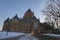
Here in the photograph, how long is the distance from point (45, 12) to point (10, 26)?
128 meters

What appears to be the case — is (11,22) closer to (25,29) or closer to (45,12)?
(25,29)

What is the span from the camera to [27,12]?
172875mm

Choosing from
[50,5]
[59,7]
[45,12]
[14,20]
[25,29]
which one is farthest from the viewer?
[14,20]

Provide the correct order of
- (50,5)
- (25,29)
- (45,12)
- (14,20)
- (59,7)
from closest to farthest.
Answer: (59,7) < (50,5) < (45,12) < (25,29) < (14,20)

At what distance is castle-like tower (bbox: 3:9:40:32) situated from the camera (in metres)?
149

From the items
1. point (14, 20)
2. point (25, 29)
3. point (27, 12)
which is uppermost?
point (27, 12)

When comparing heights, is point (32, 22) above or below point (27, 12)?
below

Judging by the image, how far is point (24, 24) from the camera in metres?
153

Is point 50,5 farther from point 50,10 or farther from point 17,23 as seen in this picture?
point 17,23

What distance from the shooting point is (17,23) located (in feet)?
514

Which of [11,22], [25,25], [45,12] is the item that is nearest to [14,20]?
[11,22]

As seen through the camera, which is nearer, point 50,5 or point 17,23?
point 50,5

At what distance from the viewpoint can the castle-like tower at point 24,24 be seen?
149375 mm

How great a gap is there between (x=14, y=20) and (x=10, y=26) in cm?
1589
